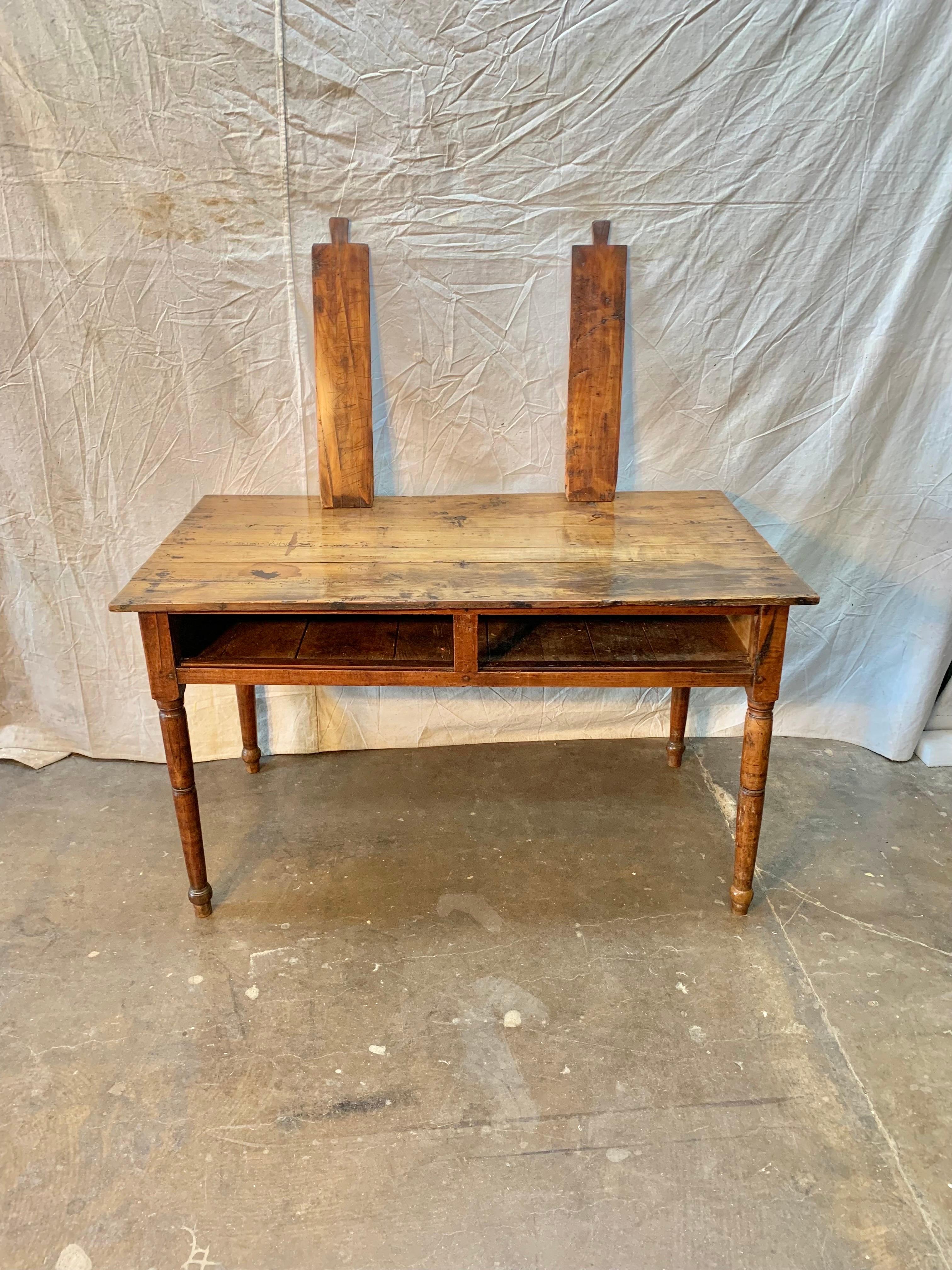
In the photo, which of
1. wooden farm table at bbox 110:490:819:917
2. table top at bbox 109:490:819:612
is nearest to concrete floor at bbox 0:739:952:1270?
wooden farm table at bbox 110:490:819:917

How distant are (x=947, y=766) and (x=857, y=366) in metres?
1.21

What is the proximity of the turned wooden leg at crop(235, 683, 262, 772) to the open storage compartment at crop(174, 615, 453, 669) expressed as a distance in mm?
489

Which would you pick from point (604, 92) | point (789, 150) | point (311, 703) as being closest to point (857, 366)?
point (789, 150)

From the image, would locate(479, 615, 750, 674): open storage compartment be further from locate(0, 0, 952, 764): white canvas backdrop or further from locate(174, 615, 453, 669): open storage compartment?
locate(0, 0, 952, 764): white canvas backdrop

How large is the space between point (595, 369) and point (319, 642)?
994 mm

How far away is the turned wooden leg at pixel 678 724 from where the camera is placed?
2582mm

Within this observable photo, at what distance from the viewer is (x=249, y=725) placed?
8.42 ft

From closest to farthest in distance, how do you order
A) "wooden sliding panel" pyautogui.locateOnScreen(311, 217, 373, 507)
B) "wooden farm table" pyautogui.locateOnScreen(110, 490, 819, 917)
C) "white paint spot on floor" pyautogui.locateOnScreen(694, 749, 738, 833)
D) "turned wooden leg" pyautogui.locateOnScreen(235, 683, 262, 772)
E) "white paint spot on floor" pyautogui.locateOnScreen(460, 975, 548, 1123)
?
"white paint spot on floor" pyautogui.locateOnScreen(460, 975, 548, 1123) → "wooden farm table" pyautogui.locateOnScreen(110, 490, 819, 917) → "wooden sliding panel" pyautogui.locateOnScreen(311, 217, 373, 507) → "white paint spot on floor" pyautogui.locateOnScreen(694, 749, 738, 833) → "turned wooden leg" pyautogui.locateOnScreen(235, 683, 262, 772)

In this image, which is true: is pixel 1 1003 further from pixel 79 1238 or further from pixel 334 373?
pixel 334 373

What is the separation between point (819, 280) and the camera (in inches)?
89.4

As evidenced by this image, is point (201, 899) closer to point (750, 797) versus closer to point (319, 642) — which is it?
point (319, 642)

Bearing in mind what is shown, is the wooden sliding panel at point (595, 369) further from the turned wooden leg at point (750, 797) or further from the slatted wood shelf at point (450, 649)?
the turned wooden leg at point (750, 797)

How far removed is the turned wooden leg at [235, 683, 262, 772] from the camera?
2.54m

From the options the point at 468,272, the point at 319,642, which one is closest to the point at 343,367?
the point at 468,272
